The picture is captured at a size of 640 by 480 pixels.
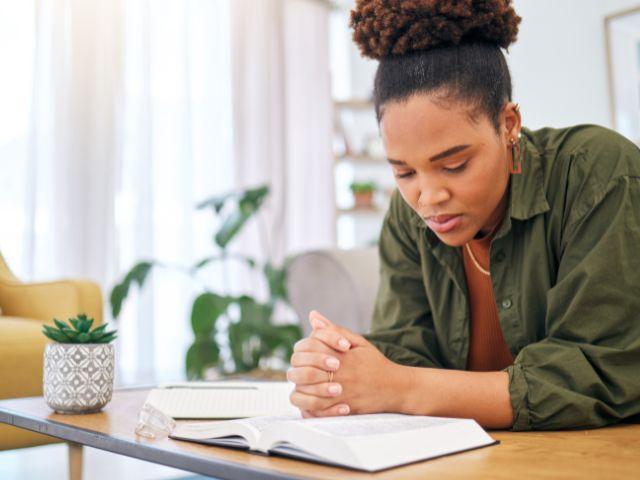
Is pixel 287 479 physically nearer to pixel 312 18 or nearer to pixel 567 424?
pixel 567 424

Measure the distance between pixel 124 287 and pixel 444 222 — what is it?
2228 mm

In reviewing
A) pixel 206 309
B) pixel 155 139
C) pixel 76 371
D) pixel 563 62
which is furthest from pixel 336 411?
pixel 563 62

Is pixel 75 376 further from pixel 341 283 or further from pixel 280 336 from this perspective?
pixel 280 336

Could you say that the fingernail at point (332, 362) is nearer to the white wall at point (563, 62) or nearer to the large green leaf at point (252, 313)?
the large green leaf at point (252, 313)

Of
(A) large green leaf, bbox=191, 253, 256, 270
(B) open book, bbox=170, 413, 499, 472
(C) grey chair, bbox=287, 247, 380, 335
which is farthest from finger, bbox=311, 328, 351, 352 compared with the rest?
(A) large green leaf, bbox=191, 253, 256, 270

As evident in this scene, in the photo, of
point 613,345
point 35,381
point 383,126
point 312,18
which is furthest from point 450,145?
point 312,18

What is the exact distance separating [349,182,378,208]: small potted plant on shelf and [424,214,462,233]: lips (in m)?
3.56

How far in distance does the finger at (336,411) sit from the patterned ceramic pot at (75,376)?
1.30ft

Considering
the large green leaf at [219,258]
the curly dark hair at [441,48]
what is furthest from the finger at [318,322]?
the large green leaf at [219,258]

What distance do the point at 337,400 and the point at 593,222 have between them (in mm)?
429

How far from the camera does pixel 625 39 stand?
3.89 metres

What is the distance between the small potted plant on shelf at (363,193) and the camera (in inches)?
182

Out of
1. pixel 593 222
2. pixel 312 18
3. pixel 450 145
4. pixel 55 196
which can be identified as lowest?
pixel 593 222

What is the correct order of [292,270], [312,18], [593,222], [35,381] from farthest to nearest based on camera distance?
[312,18] < [292,270] < [35,381] < [593,222]
